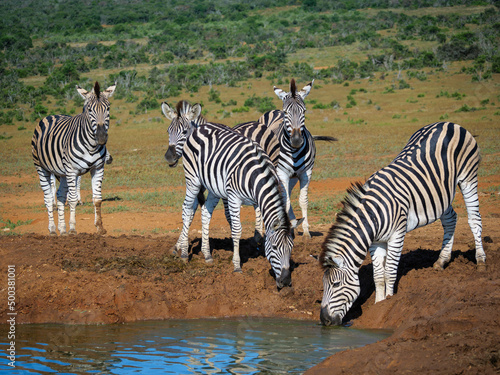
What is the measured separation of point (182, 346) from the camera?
7188mm

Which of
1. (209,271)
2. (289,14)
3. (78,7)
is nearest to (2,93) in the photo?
(209,271)

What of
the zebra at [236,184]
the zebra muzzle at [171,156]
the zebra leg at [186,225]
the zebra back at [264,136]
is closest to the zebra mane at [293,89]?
the zebra back at [264,136]

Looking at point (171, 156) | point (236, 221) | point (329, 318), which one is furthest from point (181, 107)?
point (329, 318)

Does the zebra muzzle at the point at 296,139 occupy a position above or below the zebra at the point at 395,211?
above

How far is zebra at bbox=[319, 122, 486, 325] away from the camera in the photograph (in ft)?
24.1

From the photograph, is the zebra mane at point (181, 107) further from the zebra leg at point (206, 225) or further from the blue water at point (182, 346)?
the blue water at point (182, 346)

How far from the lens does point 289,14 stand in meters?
88.6

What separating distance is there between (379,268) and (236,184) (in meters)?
2.39

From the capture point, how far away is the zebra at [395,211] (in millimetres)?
7336

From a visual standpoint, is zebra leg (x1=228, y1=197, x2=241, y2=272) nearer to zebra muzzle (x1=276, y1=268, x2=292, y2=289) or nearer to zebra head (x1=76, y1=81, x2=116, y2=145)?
zebra muzzle (x1=276, y1=268, x2=292, y2=289)

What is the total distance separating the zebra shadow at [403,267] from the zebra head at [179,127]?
375 centimetres

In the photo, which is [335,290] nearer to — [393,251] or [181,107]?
[393,251]

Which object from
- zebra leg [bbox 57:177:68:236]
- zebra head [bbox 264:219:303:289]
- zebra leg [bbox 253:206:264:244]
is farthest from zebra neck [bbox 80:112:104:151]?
zebra head [bbox 264:219:303:289]

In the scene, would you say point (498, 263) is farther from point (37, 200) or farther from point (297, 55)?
point (297, 55)
